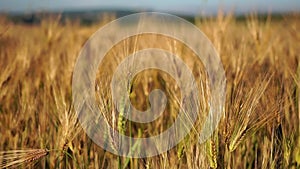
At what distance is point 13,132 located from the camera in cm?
124

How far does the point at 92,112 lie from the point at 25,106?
391 mm

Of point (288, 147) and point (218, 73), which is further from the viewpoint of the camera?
point (218, 73)

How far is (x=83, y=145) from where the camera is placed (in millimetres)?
1062

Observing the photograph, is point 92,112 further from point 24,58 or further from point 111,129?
point 24,58

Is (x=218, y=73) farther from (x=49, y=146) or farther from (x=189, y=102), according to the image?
(x=49, y=146)

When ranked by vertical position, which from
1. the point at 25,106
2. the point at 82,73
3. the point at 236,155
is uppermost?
the point at 82,73

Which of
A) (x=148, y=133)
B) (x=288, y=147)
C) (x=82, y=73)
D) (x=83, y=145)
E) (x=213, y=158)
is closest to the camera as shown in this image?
(x=213, y=158)

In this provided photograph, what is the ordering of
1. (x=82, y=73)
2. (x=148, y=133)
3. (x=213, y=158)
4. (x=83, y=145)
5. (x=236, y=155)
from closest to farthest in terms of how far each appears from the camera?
(x=213, y=158) < (x=83, y=145) < (x=236, y=155) < (x=148, y=133) < (x=82, y=73)

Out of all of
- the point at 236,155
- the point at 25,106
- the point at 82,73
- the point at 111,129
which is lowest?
the point at 236,155

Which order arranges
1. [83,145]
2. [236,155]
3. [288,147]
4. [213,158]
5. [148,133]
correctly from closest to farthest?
[213,158], [288,147], [83,145], [236,155], [148,133]

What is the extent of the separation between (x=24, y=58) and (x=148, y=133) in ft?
2.89

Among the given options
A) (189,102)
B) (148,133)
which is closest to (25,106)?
(148,133)

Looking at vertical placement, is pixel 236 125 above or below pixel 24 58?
below

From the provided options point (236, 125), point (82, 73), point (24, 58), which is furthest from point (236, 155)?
point (24, 58)
